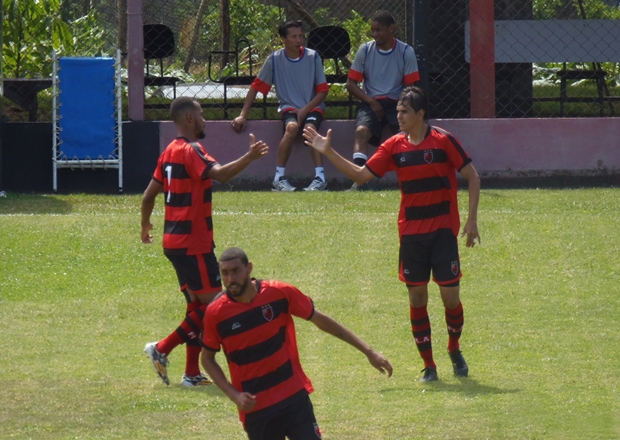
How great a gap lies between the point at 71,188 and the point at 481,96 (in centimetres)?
549

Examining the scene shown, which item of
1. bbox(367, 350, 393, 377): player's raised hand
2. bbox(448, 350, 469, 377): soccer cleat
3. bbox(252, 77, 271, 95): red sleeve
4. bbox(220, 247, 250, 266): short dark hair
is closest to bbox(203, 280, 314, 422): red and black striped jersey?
bbox(220, 247, 250, 266): short dark hair

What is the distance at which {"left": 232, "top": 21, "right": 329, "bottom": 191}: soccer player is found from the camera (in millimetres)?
12734

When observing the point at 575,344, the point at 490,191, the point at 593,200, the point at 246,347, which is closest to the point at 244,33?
the point at 490,191

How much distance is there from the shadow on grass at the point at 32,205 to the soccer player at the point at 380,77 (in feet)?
11.5

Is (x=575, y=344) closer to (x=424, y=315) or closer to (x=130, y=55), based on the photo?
(x=424, y=315)

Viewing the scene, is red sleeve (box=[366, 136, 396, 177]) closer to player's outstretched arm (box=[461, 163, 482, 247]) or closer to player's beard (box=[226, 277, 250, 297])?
player's outstretched arm (box=[461, 163, 482, 247])

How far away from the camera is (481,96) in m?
13.9

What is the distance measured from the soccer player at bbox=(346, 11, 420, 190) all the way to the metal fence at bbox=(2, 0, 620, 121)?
39 centimetres

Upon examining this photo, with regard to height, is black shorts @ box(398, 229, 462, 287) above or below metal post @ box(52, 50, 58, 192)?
below

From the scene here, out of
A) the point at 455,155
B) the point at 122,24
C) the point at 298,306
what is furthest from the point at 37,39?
the point at 298,306

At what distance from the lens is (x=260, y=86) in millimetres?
13031

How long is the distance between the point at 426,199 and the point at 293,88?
641cm

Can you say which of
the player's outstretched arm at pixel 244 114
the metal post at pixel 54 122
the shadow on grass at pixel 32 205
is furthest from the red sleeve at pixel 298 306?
the metal post at pixel 54 122

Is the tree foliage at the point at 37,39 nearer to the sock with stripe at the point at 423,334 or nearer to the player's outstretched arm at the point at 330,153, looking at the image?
the player's outstretched arm at the point at 330,153
